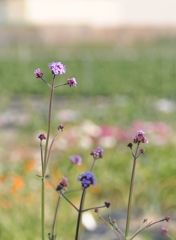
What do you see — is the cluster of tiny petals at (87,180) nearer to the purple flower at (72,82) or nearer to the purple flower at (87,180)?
the purple flower at (87,180)

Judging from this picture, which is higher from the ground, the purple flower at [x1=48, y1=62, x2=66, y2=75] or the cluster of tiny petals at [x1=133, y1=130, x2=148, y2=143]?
the purple flower at [x1=48, y1=62, x2=66, y2=75]

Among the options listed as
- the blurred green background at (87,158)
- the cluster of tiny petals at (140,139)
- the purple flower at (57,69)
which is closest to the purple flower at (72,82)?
the purple flower at (57,69)

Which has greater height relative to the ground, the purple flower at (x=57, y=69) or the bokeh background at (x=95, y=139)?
the bokeh background at (x=95, y=139)

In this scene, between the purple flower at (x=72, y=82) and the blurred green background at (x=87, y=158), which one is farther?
the blurred green background at (x=87, y=158)

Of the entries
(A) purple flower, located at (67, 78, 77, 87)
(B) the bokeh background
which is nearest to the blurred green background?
(B) the bokeh background

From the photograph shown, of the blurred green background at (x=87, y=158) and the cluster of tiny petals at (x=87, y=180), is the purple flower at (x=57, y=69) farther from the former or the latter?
the blurred green background at (x=87, y=158)

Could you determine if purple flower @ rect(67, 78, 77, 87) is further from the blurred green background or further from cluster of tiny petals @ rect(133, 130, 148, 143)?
the blurred green background

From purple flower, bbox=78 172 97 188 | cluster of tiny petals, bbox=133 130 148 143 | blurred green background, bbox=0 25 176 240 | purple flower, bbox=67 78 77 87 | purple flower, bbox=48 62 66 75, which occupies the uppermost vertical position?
blurred green background, bbox=0 25 176 240

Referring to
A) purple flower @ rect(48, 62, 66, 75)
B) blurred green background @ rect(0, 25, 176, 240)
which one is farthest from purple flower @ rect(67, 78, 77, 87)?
blurred green background @ rect(0, 25, 176, 240)

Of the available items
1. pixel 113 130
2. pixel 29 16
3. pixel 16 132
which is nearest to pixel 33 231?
pixel 113 130

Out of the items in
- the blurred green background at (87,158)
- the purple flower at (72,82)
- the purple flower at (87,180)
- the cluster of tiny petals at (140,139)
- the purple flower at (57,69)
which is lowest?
the purple flower at (87,180)

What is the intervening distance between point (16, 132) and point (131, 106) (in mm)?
2325

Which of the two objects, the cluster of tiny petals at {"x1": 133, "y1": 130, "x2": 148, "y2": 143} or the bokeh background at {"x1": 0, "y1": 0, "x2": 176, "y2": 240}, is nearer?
the cluster of tiny petals at {"x1": 133, "y1": 130, "x2": 148, "y2": 143}

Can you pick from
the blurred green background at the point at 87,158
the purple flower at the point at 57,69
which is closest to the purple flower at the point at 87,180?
the purple flower at the point at 57,69
